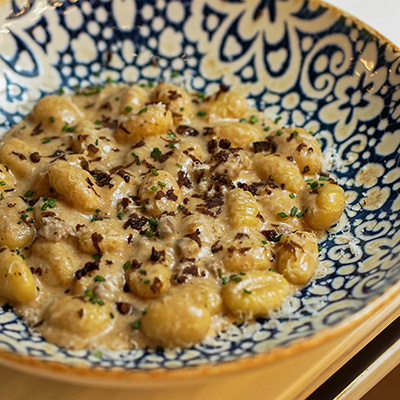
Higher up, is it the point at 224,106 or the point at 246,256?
the point at 224,106

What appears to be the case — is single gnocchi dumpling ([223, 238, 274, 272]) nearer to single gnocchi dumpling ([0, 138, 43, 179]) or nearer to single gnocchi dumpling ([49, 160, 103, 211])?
single gnocchi dumpling ([49, 160, 103, 211])

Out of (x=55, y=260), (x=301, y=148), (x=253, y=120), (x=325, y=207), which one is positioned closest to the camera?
(x=55, y=260)

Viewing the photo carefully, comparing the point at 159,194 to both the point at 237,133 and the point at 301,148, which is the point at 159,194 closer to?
the point at 237,133

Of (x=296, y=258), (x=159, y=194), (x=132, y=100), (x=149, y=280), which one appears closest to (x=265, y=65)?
(x=132, y=100)

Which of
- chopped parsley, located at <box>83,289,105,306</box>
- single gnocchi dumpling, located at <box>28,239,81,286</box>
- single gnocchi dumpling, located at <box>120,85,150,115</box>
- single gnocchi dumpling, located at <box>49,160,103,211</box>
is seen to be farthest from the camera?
single gnocchi dumpling, located at <box>120,85,150,115</box>

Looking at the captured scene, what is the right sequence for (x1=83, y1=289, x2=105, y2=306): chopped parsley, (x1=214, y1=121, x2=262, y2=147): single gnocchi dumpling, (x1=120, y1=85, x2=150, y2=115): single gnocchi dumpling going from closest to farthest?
(x1=83, y1=289, x2=105, y2=306): chopped parsley, (x1=214, y1=121, x2=262, y2=147): single gnocchi dumpling, (x1=120, y1=85, x2=150, y2=115): single gnocchi dumpling

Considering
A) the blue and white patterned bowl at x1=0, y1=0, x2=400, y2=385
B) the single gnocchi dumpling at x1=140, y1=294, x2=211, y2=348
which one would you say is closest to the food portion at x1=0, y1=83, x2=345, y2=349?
the single gnocchi dumpling at x1=140, y1=294, x2=211, y2=348
